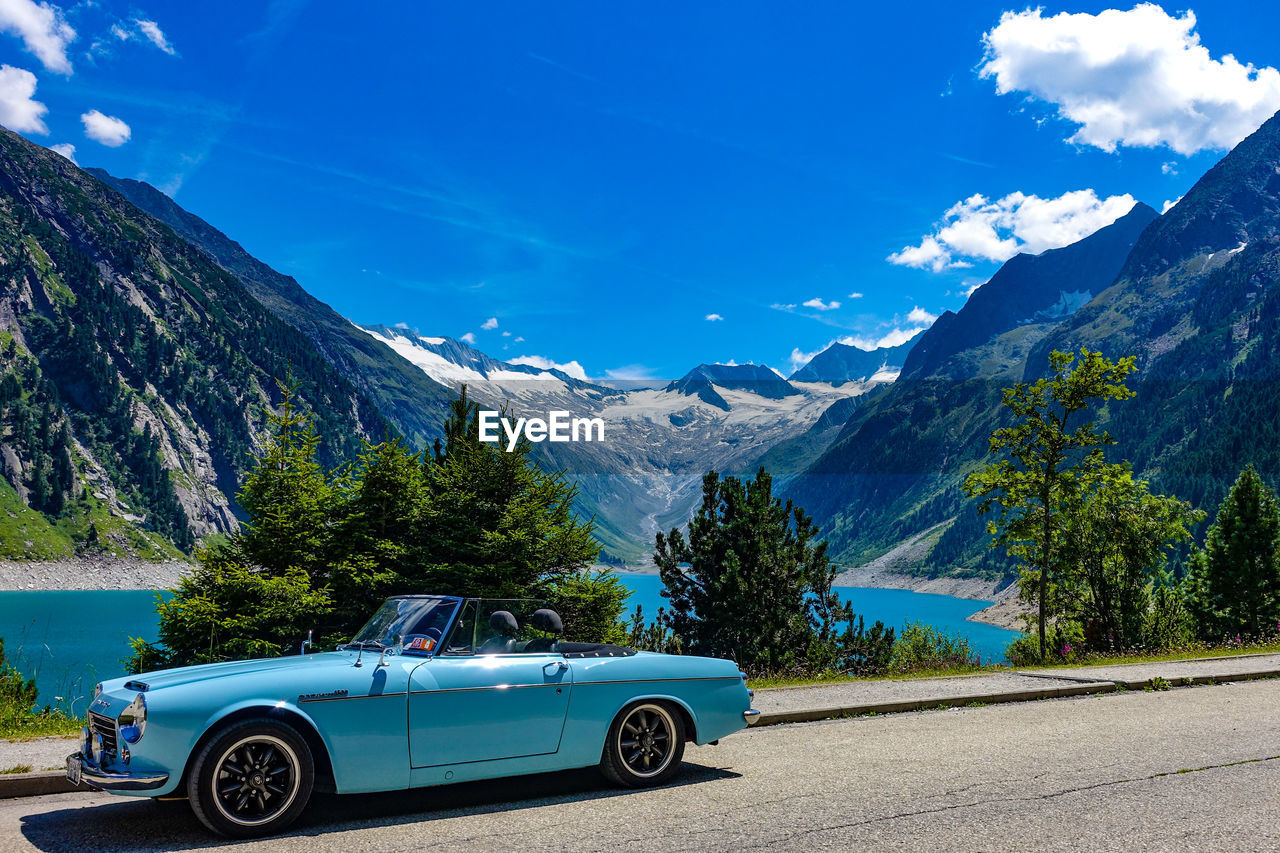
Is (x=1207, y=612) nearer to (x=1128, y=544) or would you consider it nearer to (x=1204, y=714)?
(x=1128, y=544)

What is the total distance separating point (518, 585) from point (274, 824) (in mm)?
13445

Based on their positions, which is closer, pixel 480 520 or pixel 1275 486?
pixel 480 520

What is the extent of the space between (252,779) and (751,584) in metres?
17.5

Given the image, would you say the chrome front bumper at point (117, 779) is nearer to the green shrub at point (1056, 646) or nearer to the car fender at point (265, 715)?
the car fender at point (265, 715)

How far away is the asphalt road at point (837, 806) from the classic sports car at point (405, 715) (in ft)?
1.14

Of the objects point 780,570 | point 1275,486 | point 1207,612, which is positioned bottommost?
point 1207,612

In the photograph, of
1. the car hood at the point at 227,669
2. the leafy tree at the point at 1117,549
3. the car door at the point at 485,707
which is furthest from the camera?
the leafy tree at the point at 1117,549

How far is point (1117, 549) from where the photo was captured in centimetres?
2084

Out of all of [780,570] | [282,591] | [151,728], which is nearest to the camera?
[151,728]

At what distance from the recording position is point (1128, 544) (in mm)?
20656

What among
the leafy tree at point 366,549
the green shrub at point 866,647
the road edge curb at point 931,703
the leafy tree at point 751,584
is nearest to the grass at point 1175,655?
the road edge curb at point 931,703

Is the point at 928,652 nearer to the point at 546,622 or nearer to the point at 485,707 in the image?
the point at 546,622

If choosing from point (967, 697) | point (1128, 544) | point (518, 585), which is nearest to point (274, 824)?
point (967, 697)

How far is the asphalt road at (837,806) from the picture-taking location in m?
5.67
